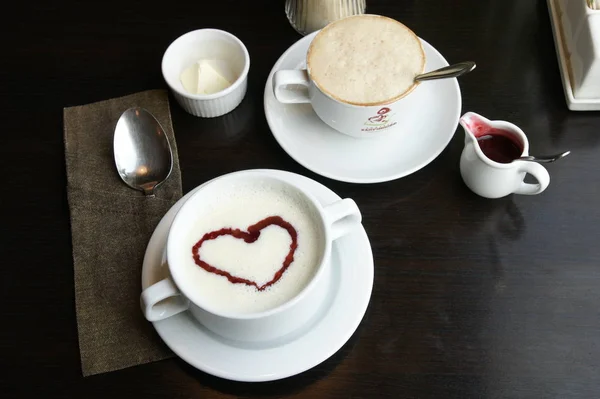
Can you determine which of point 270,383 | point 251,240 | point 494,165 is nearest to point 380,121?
point 494,165

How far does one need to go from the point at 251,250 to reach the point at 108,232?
268 mm

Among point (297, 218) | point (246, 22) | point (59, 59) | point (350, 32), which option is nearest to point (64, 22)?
point (59, 59)

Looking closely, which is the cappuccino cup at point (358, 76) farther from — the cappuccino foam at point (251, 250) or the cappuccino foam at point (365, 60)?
the cappuccino foam at point (251, 250)

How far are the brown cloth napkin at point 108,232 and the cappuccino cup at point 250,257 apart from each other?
0.35 ft

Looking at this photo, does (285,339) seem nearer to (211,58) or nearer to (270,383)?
(270,383)

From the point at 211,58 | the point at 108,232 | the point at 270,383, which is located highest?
the point at 211,58

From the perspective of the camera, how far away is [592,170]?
3.43 feet

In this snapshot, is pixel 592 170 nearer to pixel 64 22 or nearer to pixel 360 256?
pixel 360 256

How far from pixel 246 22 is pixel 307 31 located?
0.12 meters

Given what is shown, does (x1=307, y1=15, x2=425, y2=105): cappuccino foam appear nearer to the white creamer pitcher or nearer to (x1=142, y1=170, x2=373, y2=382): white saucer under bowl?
the white creamer pitcher

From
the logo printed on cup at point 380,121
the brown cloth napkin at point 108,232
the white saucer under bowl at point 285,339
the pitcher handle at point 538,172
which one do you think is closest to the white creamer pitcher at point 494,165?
the pitcher handle at point 538,172

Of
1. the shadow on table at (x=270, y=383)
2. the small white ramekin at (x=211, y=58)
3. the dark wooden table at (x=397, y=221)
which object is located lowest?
the shadow on table at (x=270, y=383)

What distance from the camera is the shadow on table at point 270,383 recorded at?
88 centimetres

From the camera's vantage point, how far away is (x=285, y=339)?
0.85 meters
